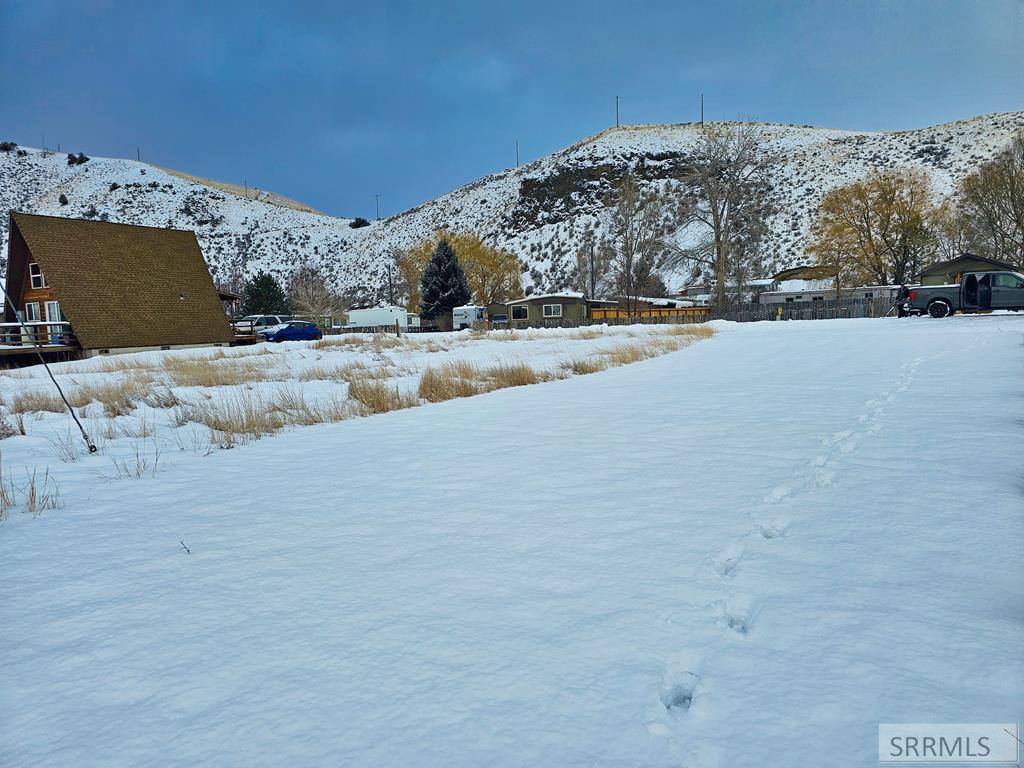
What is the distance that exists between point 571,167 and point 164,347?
76.5m

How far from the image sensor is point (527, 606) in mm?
1883

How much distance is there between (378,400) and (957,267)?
45.7m

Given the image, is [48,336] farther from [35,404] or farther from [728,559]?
[728,559]

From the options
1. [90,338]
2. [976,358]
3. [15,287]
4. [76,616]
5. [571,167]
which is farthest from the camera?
[571,167]

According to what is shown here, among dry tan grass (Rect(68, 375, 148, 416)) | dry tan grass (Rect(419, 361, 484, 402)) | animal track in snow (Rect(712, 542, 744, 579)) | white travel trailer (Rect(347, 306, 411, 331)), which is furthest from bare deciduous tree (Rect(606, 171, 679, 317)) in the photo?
animal track in snow (Rect(712, 542, 744, 579))

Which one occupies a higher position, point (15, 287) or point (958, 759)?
point (15, 287)

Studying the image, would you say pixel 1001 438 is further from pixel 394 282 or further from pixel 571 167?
pixel 571 167

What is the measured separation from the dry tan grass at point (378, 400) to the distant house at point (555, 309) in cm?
4214

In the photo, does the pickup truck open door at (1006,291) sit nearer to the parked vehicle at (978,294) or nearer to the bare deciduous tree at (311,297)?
the parked vehicle at (978,294)

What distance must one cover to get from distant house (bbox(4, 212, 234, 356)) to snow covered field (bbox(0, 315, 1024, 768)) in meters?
26.5

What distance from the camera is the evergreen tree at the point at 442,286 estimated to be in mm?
51781

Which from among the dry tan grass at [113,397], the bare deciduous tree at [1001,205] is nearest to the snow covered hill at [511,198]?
the bare deciduous tree at [1001,205]


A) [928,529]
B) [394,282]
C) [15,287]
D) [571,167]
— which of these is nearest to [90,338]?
[15,287]

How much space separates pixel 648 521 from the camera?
2625mm
